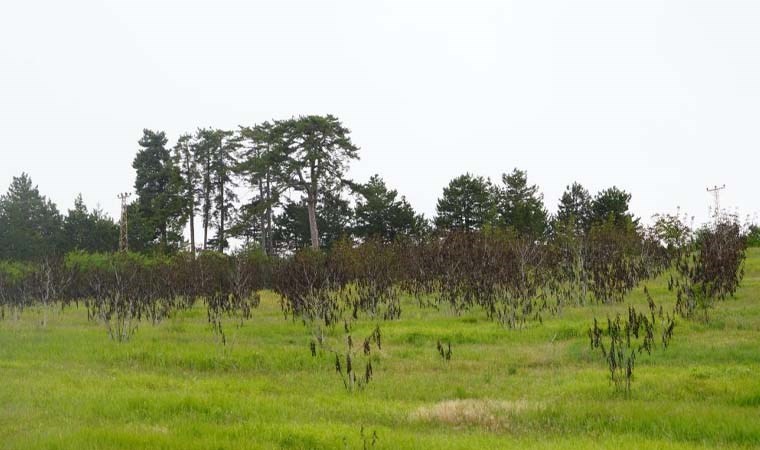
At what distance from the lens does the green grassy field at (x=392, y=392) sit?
7.58 m

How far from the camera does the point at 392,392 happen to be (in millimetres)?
11094

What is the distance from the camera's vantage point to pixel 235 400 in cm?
953

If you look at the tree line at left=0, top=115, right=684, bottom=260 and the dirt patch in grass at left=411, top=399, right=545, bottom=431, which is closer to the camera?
the dirt patch in grass at left=411, top=399, right=545, bottom=431

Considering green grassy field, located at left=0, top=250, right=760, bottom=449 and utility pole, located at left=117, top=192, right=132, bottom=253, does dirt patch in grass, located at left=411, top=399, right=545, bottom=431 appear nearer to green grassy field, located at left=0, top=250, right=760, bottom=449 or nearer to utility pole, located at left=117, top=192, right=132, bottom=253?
green grassy field, located at left=0, top=250, right=760, bottom=449

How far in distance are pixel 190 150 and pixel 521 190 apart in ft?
83.1

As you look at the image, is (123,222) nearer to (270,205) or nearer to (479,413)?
(270,205)

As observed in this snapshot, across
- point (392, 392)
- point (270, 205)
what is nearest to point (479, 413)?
point (392, 392)

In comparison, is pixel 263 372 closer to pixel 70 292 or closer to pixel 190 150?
pixel 70 292

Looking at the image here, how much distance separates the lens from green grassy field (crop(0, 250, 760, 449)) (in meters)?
7.58

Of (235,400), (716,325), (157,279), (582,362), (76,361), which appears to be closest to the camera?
(235,400)

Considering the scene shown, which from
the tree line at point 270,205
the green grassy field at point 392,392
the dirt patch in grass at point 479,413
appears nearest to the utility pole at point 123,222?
the tree line at point 270,205

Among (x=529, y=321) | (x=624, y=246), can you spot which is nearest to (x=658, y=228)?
(x=624, y=246)

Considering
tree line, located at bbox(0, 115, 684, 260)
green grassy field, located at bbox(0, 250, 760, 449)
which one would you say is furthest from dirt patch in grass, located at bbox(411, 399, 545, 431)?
tree line, located at bbox(0, 115, 684, 260)

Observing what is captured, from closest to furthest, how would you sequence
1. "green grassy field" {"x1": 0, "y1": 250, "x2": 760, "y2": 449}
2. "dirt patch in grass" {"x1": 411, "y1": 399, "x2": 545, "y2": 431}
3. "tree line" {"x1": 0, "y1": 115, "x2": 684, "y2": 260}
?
"green grassy field" {"x1": 0, "y1": 250, "x2": 760, "y2": 449}, "dirt patch in grass" {"x1": 411, "y1": 399, "x2": 545, "y2": 431}, "tree line" {"x1": 0, "y1": 115, "x2": 684, "y2": 260}
